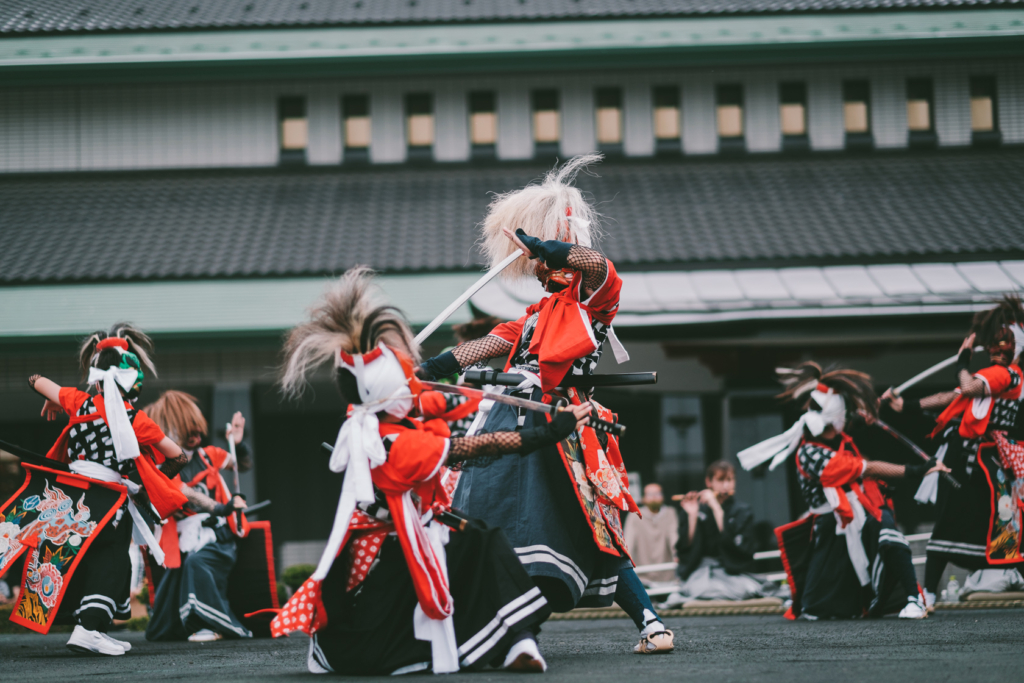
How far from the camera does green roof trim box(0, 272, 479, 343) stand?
12047 millimetres

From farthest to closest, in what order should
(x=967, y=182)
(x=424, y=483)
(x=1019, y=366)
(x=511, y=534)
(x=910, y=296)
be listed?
(x=967, y=182) < (x=910, y=296) < (x=1019, y=366) < (x=511, y=534) < (x=424, y=483)

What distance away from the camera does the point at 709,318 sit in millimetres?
11266

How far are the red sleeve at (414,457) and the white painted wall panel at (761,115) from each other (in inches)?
439

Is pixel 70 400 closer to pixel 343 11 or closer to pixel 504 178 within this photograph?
pixel 504 178

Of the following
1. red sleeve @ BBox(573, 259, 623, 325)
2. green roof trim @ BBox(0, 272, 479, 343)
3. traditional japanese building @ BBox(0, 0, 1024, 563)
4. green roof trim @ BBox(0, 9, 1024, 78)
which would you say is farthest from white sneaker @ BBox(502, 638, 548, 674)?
green roof trim @ BBox(0, 9, 1024, 78)

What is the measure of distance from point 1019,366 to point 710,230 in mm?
5635

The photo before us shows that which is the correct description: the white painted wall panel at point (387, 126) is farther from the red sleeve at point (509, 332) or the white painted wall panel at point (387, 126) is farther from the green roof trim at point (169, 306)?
the red sleeve at point (509, 332)

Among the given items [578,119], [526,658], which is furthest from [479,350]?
[578,119]

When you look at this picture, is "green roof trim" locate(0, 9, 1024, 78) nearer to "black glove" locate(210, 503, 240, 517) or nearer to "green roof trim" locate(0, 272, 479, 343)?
"green roof trim" locate(0, 272, 479, 343)

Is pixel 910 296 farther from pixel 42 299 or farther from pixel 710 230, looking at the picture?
pixel 42 299

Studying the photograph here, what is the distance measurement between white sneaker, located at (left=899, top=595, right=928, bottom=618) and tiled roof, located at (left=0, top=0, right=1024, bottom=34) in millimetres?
8855

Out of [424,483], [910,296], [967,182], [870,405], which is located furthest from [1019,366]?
[967,182]

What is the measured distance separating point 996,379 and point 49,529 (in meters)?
5.83

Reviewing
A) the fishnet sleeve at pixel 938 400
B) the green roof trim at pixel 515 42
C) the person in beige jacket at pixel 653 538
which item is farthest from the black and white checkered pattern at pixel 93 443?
the green roof trim at pixel 515 42
